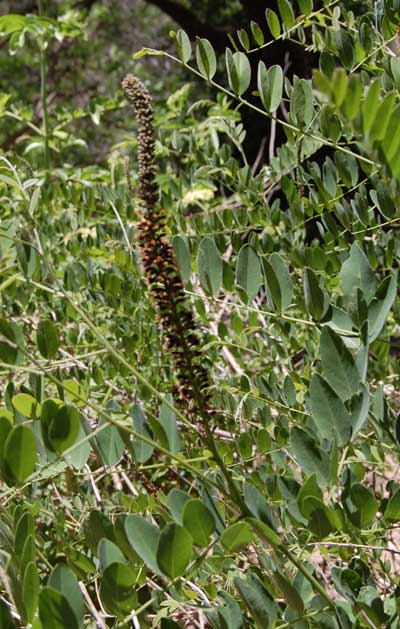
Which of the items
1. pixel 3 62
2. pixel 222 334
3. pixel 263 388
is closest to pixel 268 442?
pixel 263 388

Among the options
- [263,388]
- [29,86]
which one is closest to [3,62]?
[29,86]

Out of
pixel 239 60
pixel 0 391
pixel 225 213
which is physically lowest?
pixel 0 391

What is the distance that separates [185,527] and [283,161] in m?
0.81

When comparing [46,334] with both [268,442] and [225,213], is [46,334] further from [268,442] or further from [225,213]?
[225,213]

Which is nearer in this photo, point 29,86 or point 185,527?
point 185,527

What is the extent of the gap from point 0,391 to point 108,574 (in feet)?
2.58

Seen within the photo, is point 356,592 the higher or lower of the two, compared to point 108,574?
lower

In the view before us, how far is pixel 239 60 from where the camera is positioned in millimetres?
727

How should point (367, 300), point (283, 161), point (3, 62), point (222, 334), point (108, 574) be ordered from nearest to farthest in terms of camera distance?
point (108, 574) → point (367, 300) → point (222, 334) → point (283, 161) → point (3, 62)

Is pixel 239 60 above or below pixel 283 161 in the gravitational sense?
above

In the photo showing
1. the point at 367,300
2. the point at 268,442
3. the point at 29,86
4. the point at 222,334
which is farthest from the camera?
the point at 29,86

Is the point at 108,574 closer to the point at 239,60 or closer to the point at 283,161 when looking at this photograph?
the point at 239,60

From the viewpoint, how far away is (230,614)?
0.44m

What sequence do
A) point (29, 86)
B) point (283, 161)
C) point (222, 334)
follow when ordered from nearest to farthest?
point (222, 334) < point (283, 161) < point (29, 86)
